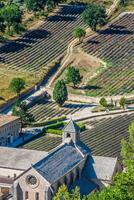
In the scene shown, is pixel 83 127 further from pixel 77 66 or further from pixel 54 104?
pixel 77 66

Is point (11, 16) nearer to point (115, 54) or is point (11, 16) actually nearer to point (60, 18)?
point (60, 18)

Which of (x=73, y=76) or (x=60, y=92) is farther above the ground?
(x=73, y=76)

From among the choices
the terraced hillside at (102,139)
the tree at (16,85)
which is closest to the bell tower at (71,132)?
the terraced hillside at (102,139)

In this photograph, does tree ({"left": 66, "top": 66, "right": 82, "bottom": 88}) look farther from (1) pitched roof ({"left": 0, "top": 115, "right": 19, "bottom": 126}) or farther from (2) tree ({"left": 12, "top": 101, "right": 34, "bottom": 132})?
(1) pitched roof ({"left": 0, "top": 115, "right": 19, "bottom": 126})

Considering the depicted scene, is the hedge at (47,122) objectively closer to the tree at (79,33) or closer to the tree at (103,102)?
the tree at (103,102)

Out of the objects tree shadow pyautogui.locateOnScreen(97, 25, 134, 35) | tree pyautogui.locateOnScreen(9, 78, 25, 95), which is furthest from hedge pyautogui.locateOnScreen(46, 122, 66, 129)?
tree shadow pyautogui.locateOnScreen(97, 25, 134, 35)

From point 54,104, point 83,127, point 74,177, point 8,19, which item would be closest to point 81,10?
point 8,19

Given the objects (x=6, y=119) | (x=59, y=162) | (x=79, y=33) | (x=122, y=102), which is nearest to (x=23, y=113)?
(x=6, y=119)
